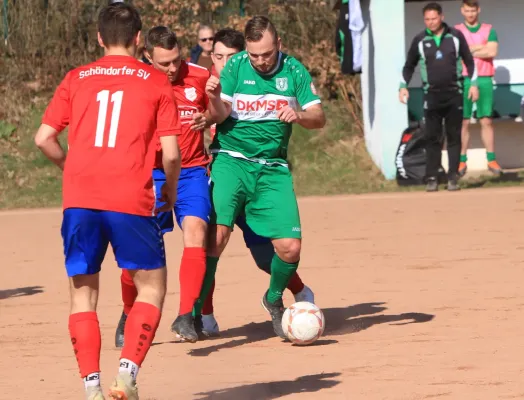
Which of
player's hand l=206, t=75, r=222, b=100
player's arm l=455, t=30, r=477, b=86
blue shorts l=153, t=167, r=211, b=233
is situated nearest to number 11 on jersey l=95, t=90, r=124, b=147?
player's hand l=206, t=75, r=222, b=100

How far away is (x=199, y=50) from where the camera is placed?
15.0 m

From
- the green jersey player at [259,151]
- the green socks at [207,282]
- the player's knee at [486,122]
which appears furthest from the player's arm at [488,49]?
the green socks at [207,282]

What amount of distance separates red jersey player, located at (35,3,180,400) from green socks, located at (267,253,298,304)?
2072 millimetres

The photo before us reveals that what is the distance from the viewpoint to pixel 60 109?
498 cm

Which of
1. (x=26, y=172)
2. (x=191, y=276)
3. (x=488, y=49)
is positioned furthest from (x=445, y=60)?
(x=191, y=276)

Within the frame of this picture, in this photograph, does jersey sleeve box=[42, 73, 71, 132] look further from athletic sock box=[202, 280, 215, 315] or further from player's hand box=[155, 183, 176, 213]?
athletic sock box=[202, 280, 215, 315]

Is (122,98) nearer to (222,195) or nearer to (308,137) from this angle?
(222,195)

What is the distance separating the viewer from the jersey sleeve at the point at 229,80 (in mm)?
6902

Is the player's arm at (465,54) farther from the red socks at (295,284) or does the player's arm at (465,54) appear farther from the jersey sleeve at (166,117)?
the jersey sleeve at (166,117)

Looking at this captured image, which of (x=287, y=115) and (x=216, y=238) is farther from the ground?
(x=287, y=115)

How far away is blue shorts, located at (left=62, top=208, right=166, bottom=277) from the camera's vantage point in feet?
16.0

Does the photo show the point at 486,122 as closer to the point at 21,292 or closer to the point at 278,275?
the point at 21,292

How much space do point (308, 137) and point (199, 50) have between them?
2946 millimetres

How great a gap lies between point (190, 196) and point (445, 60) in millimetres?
7486
